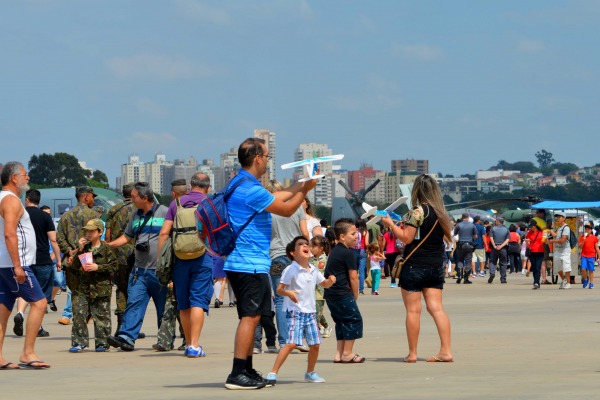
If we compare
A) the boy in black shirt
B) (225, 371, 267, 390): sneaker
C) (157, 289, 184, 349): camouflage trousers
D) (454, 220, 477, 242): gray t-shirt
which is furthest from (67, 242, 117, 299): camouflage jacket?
(454, 220, 477, 242): gray t-shirt

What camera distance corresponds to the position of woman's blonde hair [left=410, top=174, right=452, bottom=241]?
463 inches

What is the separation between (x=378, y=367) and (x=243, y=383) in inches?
85.6

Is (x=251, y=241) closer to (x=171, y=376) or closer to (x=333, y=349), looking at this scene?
(x=171, y=376)

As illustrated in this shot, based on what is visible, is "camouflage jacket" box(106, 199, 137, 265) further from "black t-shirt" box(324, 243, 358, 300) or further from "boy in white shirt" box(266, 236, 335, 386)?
"boy in white shirt" box(266, 236, 335, 386)

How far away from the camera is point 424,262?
1174cm

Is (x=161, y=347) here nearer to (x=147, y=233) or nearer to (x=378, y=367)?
(x=147, y=233)

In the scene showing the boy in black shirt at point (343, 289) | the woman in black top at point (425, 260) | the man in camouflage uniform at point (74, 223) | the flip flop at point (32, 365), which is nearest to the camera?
the flip flop at point (32, 365)

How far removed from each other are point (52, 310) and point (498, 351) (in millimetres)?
10723

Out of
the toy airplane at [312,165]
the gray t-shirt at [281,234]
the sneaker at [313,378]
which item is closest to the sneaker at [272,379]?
the sneaker at [313,378]

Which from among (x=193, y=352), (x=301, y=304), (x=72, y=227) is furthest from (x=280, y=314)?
(x=72, y=227)

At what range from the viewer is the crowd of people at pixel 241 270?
31.6 feet

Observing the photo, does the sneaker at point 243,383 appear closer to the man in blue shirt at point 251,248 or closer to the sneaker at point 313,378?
the man in blue shirt at point 251,248

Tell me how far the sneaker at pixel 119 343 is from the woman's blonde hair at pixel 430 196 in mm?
3555

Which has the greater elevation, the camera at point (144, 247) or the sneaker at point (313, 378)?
the camera at point (144, 247)
